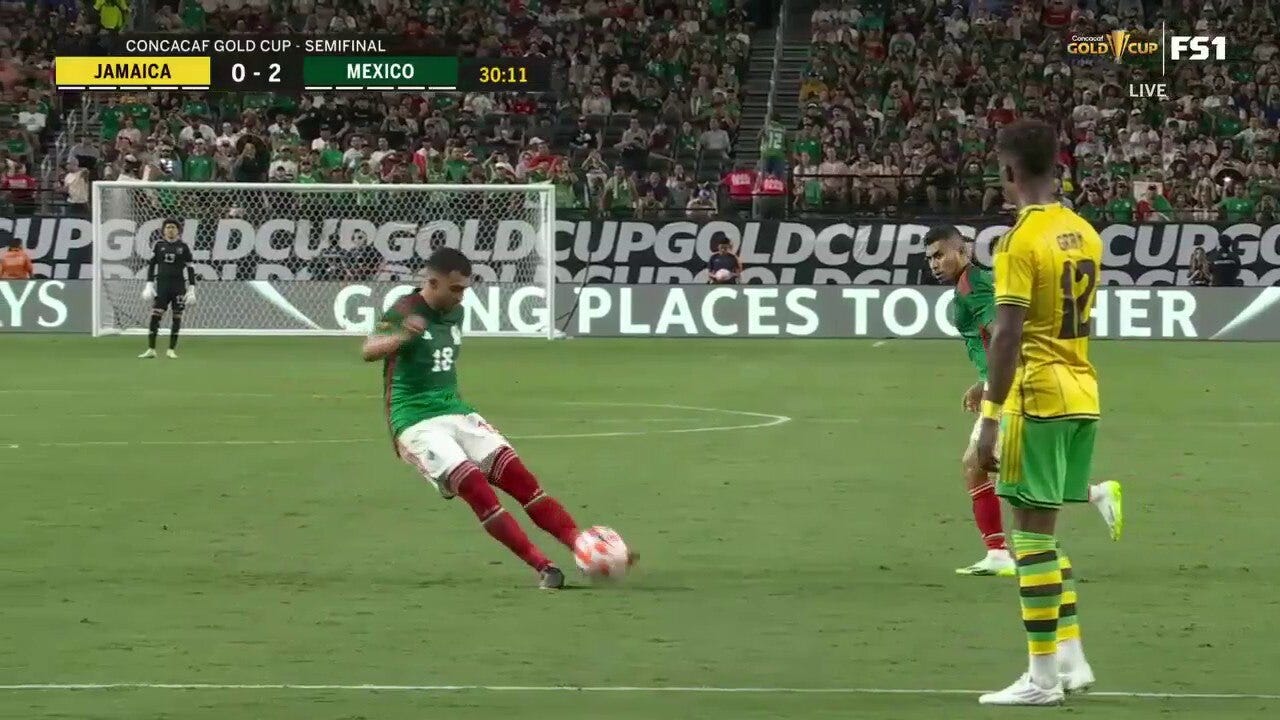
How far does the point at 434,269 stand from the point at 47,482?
5755 millimetres

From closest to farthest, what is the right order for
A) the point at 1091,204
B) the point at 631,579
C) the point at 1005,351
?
the point at 1005,351 < the point at 631,579 < the point at 1091,204

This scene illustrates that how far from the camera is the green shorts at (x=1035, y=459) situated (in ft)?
26.5

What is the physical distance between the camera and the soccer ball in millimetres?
11047

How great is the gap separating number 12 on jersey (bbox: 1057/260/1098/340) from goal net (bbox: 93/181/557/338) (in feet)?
87.2

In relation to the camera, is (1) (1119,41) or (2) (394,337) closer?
(2) (394,337)

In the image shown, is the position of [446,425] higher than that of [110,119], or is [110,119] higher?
[110,119]

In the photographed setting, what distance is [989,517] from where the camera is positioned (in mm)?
11719

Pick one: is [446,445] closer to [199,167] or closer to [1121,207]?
[1121,207]

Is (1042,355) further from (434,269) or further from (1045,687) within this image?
(434,269)

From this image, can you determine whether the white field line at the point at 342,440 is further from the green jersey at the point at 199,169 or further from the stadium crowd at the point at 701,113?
the green jersey at the point at 199,169

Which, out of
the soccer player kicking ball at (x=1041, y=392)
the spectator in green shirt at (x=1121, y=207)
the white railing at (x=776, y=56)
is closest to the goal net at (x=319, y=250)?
the white railing at (x=776, y=56)

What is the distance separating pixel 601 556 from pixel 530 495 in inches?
22.1

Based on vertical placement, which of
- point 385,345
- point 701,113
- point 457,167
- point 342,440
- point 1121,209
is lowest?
point 342,440

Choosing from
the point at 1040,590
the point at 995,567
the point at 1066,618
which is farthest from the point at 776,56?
the point at 1040,590
